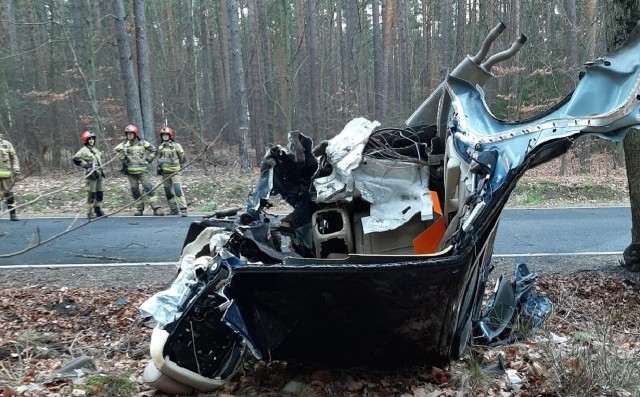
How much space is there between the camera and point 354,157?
458 cm

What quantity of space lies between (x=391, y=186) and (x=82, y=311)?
3.79 metres

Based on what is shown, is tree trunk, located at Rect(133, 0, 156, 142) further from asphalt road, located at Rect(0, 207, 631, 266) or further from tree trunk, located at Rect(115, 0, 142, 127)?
asphalt road, located at Rect(0, 207, 631, 266)

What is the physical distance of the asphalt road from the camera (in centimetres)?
798

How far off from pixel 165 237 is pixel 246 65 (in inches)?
831

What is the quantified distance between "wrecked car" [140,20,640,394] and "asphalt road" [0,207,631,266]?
3905mm

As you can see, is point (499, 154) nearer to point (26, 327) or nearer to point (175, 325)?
point (175, 325)

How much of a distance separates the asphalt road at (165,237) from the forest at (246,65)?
5.84 m

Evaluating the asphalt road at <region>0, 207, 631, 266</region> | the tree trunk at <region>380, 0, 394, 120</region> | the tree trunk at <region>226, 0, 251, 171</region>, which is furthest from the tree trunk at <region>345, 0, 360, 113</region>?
the asphalt road at <region>0, 207, 631, 266</region>

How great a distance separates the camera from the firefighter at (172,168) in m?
11.1

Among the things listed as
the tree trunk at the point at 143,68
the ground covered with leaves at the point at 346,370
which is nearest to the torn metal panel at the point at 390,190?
the ground covered with leaves at the point at 346,370

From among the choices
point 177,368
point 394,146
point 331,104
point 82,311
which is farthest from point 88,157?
point 331,104

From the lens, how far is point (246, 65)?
1127 inches

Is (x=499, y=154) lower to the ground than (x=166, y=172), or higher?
higher

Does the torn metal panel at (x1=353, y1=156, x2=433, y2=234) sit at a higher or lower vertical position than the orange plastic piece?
higher
